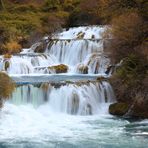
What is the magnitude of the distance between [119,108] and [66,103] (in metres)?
2.35

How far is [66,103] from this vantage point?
846 inches

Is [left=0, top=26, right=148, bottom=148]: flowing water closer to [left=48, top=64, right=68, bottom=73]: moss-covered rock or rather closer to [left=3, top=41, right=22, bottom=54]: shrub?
[left=48, top=64, right=68, bottom=73]: moss-covered rock

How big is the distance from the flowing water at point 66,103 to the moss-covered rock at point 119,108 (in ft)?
0.95

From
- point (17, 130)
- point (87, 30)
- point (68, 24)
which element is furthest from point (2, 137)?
point (68, 24)

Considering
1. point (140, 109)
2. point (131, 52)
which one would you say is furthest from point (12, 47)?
point (140, 109)

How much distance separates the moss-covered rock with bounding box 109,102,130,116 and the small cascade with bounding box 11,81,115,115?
0.51 metres

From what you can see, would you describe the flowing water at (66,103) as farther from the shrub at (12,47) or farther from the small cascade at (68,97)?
the shrub at (12,47)

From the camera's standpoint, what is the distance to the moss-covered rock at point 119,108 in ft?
67.5

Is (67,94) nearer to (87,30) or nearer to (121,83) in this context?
(121,83)

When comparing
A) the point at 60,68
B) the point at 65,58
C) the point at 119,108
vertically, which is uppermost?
the point at 65,58

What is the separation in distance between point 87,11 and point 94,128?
20528mm

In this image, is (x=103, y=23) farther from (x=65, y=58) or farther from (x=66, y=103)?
(x=66, y=103)

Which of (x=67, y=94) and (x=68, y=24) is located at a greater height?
(x=68, y=24)

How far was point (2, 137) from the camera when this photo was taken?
16703mm
